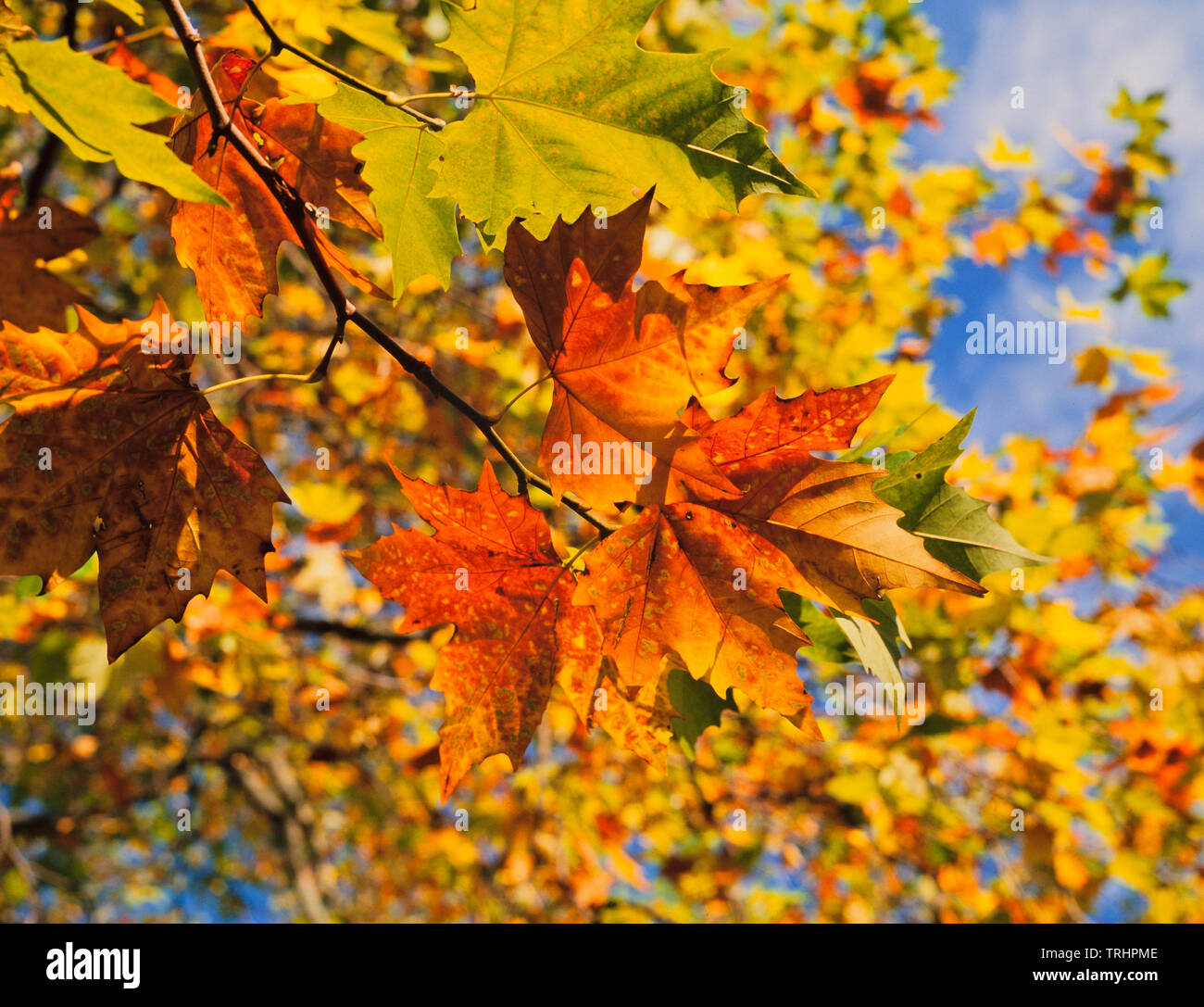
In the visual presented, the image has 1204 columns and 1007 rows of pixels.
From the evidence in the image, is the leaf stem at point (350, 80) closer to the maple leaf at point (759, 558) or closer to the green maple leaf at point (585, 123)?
the green maple leaf at point (585, 123)

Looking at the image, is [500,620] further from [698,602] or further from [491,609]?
[698,602]

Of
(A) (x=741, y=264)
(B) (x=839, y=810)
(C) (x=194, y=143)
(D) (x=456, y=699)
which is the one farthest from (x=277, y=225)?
(B) (x=839, y=810)

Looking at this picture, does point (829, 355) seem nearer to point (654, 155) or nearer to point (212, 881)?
point (654, 155)

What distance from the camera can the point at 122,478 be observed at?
110 cm

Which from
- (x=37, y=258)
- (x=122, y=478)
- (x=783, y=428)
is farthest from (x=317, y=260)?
(x=37, y=258)

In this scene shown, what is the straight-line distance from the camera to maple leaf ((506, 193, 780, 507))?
3.04 ft

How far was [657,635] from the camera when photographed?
38.4 inches

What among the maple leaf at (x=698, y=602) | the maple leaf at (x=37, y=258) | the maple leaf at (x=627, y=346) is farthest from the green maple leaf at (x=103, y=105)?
the maple leaf at (x=37, y=258)

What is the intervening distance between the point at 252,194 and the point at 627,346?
75 centimetres

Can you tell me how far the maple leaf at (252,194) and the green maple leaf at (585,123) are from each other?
256mm

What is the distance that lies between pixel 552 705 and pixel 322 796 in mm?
4699

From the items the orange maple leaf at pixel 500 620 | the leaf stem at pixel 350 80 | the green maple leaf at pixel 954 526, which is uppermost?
the leaf stem at pixel 350 80

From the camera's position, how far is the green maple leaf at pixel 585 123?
41.4 inches

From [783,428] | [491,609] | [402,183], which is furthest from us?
[402,183]
